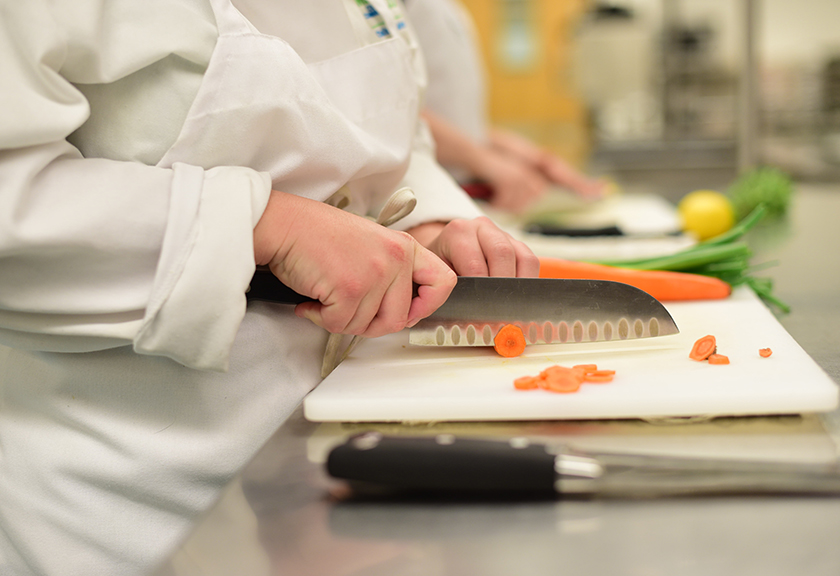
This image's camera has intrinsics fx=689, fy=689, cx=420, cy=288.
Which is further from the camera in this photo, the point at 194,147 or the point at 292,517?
the point at 194,147

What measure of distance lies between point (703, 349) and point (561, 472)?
0.27 m

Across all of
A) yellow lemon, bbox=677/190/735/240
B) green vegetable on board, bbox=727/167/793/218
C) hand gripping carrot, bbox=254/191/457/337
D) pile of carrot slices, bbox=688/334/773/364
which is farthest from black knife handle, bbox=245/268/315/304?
green vegetable on board, bbox=727/167/793/218

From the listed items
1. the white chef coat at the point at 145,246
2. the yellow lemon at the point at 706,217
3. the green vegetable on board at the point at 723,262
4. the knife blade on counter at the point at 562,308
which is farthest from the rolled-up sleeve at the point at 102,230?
the yellow lemon at the point at 706,217

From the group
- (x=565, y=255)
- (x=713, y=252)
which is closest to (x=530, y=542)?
(x=713, y=252)

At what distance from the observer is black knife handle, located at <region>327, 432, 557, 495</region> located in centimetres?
43

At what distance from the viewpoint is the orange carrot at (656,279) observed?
2.82 ft

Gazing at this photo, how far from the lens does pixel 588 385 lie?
0.58 m

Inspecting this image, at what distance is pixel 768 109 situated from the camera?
13.7ft

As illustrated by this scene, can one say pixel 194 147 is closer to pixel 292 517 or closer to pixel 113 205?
pixel 113 205

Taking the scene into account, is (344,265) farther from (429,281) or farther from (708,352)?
(708,352)

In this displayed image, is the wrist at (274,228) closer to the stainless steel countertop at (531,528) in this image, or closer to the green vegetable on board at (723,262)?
the stainless steel countertop at (531,528)

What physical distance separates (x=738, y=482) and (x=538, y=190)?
146 cm

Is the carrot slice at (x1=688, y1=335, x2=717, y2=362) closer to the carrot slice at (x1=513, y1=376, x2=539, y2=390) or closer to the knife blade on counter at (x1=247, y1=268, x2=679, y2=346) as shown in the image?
the knife blade on counter at (x1=247, y1=268, x2=679, y2=346)

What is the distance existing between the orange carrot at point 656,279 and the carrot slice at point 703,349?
0.22 m
